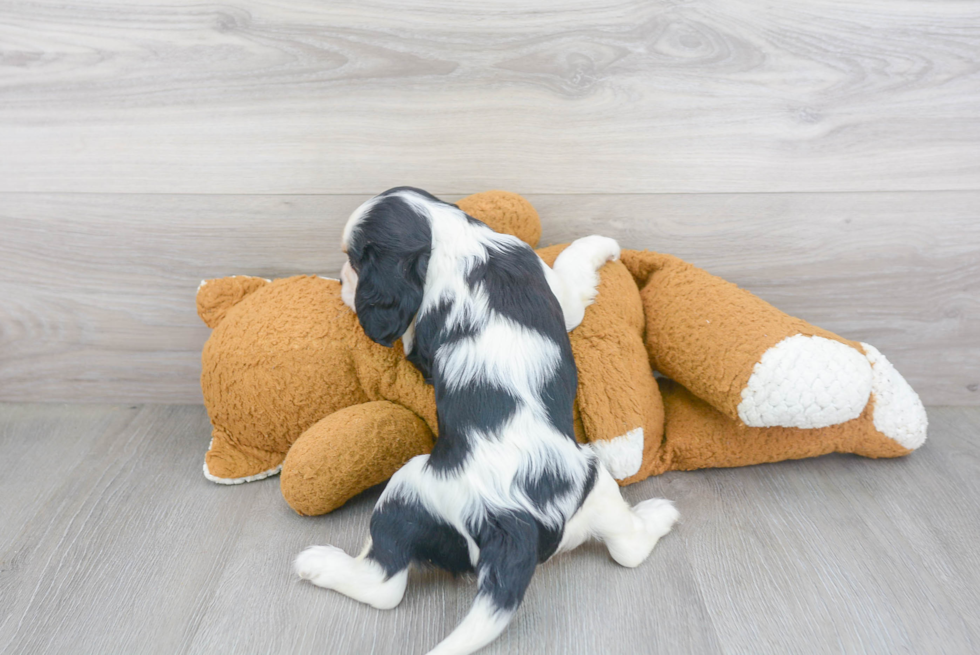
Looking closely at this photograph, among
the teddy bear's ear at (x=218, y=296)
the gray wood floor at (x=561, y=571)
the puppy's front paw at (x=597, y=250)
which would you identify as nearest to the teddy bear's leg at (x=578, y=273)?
the puppy's front paw at (x=597, y=250)

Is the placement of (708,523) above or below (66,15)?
below

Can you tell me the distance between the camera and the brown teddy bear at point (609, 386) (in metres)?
1.32

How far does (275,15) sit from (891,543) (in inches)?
65.8

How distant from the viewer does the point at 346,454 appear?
130 cm

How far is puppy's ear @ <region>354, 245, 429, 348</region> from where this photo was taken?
45.9 inches

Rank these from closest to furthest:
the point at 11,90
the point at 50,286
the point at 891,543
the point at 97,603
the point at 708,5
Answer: the point at 97,603 → the point at 891,543 → the point at 708,5 → the point at 11,90 → the point at 50,286

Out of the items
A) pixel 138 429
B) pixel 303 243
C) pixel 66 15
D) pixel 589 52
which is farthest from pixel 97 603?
pixel 589 52

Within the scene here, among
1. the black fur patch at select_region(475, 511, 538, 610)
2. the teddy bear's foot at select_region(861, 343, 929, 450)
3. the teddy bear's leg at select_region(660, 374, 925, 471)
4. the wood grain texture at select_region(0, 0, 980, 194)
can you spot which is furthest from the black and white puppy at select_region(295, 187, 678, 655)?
the teddy bear's foot at select_region(861, 343, 929, 450)

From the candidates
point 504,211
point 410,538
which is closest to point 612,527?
point 410,538

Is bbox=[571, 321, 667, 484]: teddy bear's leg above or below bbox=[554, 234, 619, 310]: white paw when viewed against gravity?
below

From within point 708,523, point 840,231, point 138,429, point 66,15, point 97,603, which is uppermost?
point 66,15

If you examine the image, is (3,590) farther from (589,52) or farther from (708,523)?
(589,52)

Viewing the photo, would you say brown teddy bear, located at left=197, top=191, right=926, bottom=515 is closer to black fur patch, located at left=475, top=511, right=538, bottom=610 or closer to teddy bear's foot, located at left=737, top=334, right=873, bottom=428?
teddy bear's foot, located at left=737, top=334, right=873, bottom=428

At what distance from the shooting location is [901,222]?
5.28ft
